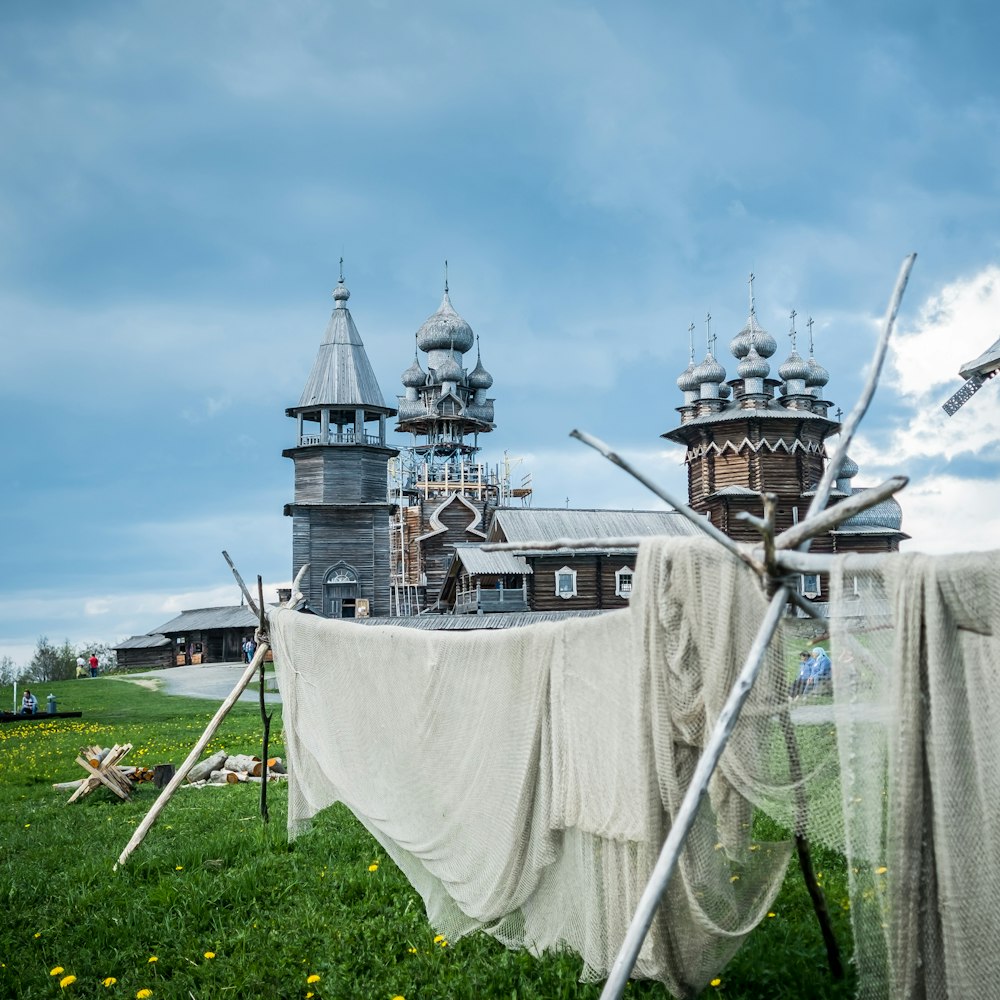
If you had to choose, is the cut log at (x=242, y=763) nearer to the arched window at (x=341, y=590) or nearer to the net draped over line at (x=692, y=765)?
the net draped over line at (x=692, y=765)

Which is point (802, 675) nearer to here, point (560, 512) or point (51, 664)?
point (560, 512)

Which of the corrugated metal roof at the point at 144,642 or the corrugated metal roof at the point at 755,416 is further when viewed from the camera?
the corrugated metal roof at the point at 144,642

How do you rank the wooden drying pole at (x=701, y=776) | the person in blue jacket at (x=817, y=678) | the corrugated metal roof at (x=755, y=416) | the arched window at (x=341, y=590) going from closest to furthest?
1. the wooden drying pole at (x=701, y=776)
2. the person in blue jacket at (x=817, y=678)
3. the corrugated metal roof at (x=755, y=416)
4. the arched window at (x=341, y=590)

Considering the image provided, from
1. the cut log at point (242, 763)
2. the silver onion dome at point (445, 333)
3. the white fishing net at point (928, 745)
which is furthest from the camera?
the silver onion dome at point (445, 333)

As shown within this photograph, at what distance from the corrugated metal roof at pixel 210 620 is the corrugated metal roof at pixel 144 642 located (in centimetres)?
74

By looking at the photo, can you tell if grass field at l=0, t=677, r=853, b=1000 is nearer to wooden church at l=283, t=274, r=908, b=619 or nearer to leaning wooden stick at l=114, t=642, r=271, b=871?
leaning wooden stick at l=114, t=642, r=271, b=871

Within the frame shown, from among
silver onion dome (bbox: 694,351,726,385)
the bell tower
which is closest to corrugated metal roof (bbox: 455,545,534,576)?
the bell tower

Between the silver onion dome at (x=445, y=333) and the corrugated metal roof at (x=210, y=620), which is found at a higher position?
the silver onion dome at (x=445, y=333)

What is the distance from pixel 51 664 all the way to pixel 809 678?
2548 inches

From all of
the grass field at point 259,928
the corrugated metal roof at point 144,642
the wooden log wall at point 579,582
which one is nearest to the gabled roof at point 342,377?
the wooden log wall at point 579,582

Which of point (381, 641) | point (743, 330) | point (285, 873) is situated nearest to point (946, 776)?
point (381, 641)

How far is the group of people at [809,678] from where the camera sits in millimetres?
4797

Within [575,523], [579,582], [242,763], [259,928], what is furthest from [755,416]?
[259,928]

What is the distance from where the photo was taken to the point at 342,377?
51812 mm
